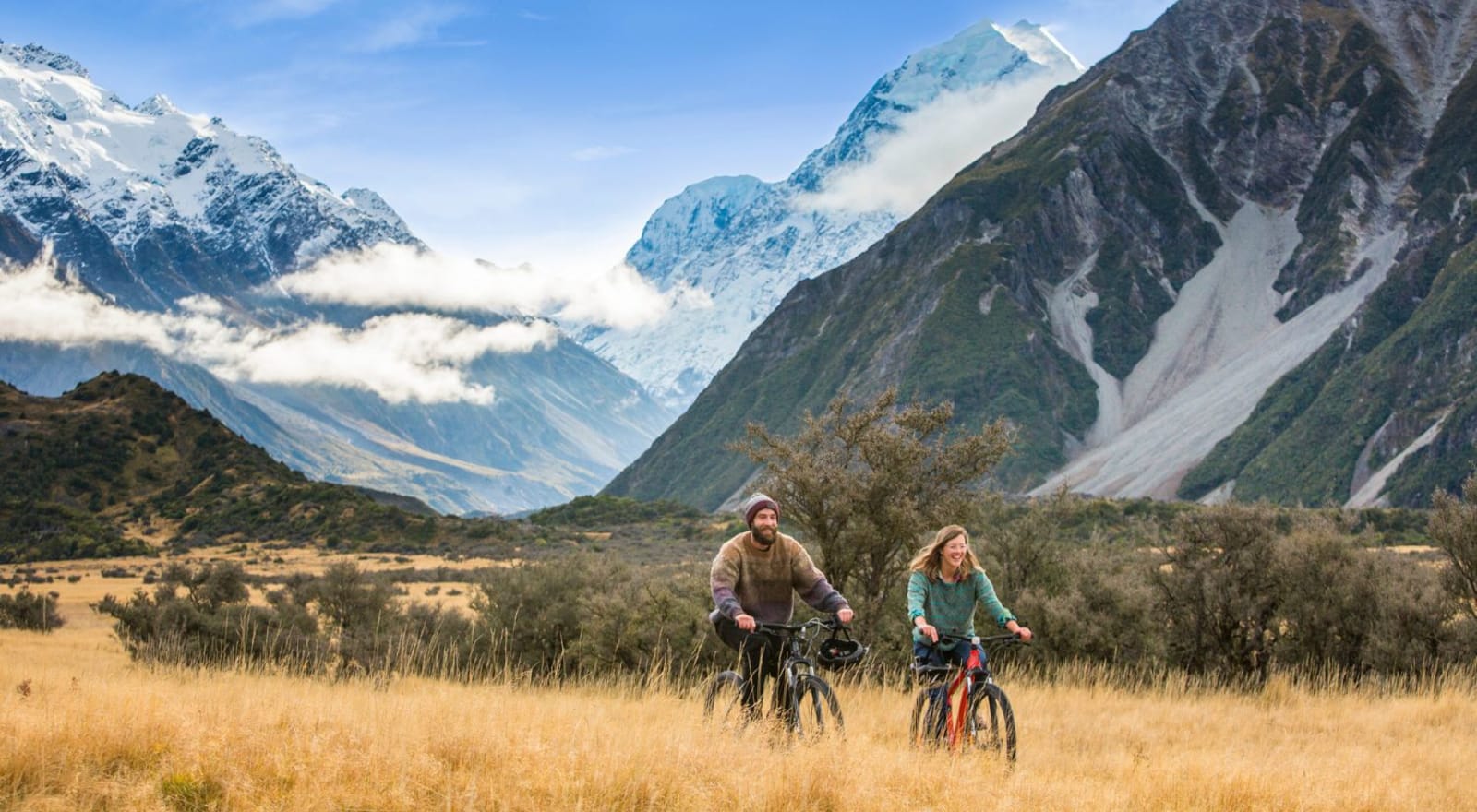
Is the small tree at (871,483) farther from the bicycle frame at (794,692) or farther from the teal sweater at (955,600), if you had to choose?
the bicycle frame at (794,692)

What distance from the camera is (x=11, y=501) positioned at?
88.0m

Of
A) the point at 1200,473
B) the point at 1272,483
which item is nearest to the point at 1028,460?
the point at 1200,473

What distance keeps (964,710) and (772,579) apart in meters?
1.97

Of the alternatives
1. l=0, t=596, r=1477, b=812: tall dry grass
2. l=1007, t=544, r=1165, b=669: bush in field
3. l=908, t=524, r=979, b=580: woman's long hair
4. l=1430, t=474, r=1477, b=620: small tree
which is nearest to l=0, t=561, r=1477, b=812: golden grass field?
l=0, t=596, r=1477, b=812: tall dry grass

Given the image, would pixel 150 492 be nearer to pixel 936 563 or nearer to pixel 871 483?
pixel 871 483

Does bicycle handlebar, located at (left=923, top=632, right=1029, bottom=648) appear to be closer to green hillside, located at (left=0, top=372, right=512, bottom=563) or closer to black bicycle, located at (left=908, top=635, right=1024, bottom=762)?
black bicycle, located at (left=908, top=635, right=1024, bottom=762)

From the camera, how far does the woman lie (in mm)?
9750

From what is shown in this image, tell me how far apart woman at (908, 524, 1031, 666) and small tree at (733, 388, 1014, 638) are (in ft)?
32.7

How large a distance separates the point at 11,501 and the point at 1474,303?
589ft

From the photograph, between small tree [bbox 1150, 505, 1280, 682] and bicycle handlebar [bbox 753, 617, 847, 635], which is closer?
bicycle handlebar [bbox 753, 617, 847, 635]

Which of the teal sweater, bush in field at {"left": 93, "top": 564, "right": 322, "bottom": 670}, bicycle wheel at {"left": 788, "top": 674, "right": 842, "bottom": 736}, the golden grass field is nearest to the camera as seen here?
the golden grass field

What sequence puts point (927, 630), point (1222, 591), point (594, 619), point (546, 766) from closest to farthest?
point (546, 766) → point (927, 630) → point (1222, 591) → point (594, 619)

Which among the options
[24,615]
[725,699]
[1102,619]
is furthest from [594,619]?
[24,615]

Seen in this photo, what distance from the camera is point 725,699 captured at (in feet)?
31.9
